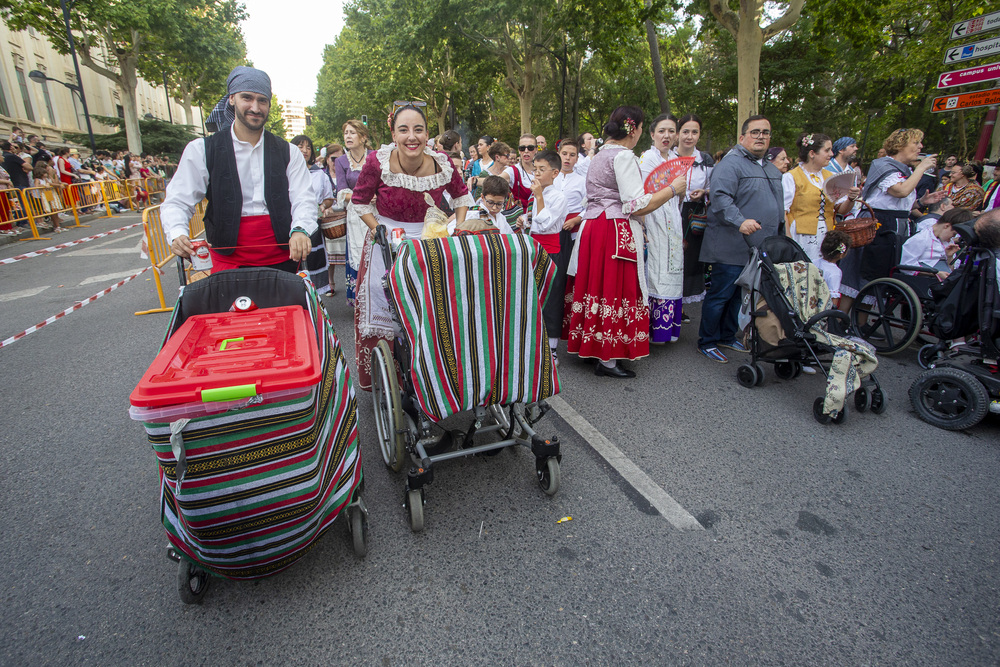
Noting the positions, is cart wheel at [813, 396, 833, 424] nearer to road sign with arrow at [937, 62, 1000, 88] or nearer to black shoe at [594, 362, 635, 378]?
black shoe at [594, 362, 635, 378]

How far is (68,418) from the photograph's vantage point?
371cm

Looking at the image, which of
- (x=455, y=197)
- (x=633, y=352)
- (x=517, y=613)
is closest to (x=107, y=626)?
(x=517, y=613)

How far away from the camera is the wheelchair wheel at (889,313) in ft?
15.4

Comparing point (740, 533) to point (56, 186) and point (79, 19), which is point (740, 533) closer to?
point (56, 186)

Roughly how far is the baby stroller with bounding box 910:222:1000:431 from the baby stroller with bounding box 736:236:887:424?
1.05 ft

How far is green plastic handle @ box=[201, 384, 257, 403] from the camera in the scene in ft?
5.38

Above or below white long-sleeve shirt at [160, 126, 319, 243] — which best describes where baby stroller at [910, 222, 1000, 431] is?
below

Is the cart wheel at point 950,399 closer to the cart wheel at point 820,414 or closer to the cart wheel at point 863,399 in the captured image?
the cart wheel at point 863,399

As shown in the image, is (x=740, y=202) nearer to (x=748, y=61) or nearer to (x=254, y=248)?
(x=254, y=248)

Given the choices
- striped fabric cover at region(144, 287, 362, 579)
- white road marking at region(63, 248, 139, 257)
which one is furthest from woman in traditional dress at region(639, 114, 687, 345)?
white road marking at region(63, 248, 139, 257)

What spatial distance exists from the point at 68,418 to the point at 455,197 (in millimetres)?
3150

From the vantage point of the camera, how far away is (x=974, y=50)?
764 cm

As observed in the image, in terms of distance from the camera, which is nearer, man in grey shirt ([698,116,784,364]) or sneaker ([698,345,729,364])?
man in grey shirt ([698,116,784,364])

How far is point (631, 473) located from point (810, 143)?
373 cm
